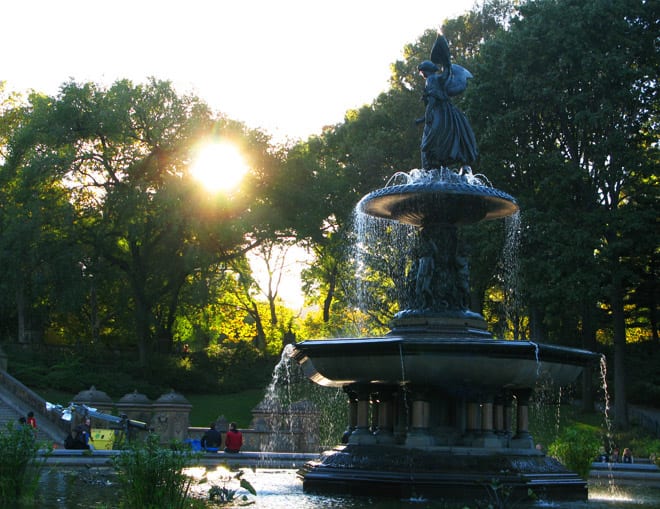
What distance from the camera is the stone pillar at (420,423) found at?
13.2m

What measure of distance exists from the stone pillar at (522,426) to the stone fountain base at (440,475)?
77 cm

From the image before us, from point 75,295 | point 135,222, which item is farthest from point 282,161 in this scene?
point 75,295

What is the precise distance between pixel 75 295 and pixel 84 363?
3750 mm

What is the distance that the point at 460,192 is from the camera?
1495cm

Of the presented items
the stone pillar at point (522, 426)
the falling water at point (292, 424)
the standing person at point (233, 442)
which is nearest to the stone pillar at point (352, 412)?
the stone pillar at point (522, 426)

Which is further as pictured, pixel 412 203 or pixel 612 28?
pixel 612 28

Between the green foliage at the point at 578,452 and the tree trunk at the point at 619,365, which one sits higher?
the tree trunk at the point at 619,365

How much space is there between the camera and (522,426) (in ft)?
47.4

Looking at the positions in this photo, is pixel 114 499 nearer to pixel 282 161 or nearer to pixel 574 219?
pixel 574 219

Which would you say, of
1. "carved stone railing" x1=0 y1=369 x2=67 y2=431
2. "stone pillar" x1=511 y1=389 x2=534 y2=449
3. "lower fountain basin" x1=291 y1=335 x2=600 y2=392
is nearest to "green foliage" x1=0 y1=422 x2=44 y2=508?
"lower fountain basin" x1=291 y1=335 x2=600 y2=392

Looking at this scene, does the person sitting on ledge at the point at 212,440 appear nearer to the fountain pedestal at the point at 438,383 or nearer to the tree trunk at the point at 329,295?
the fountain pedestal at the point at 438,383

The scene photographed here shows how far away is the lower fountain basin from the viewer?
12727 mm

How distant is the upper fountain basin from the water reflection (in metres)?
4.80

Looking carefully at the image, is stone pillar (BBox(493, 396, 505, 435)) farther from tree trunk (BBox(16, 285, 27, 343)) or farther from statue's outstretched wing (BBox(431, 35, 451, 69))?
tree trunk (BBox(16, 285, 27, 343))
